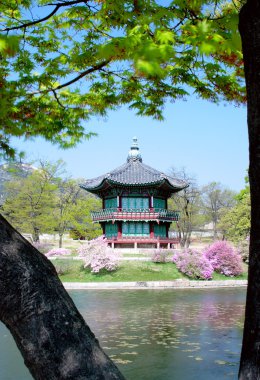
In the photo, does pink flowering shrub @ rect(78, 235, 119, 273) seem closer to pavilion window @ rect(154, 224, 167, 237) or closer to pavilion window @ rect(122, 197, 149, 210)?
pavilion window @ rect(122, 197, 149, 210)

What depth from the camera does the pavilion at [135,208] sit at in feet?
108

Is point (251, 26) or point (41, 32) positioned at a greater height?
point (41, 32)

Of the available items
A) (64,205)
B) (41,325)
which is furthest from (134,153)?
(41,325)

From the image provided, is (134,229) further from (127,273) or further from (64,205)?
(127,273)

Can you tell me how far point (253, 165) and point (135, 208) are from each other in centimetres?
3131

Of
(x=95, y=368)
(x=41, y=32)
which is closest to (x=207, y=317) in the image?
(x=41, y=32)

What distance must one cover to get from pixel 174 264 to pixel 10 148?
20532 mm

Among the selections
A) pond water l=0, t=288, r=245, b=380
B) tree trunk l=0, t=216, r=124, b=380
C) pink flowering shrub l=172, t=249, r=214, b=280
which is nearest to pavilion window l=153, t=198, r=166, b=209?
pink flowering shrub l=172, t=249, r=214, b=280

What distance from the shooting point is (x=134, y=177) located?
3372cm

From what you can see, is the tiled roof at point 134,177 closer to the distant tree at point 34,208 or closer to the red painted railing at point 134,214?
the red painted railing at point 134,214

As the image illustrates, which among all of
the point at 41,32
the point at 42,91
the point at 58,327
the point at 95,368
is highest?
the point at 41,32

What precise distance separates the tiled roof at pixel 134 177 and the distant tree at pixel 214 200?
22767mm

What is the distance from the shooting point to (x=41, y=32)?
6117mm

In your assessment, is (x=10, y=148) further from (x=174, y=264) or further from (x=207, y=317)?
(x=174, y=264)
